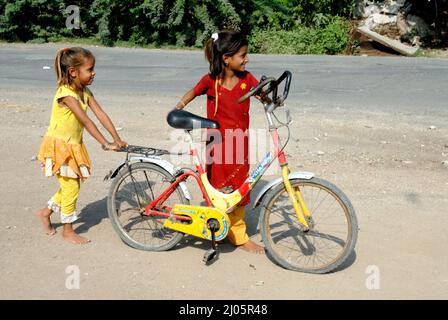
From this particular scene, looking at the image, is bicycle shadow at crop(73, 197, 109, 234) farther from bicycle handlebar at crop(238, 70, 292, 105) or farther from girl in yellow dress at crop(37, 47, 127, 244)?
bicycle handlebar at crop(238, 70, 292, 105)

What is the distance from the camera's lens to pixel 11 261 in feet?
13.7

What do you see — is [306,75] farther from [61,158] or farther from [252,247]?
[61,158]

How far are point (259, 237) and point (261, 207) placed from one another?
0.67 meters

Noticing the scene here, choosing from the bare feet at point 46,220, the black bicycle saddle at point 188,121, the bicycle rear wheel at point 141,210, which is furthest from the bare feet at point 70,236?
the black bicycle saddle at point 188,121

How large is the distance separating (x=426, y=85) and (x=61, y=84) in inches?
336

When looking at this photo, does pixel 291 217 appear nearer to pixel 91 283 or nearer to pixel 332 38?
pixel 91 283

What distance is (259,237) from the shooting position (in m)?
4.71

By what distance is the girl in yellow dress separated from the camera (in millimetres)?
4262

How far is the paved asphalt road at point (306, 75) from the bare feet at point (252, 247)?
5.26 m

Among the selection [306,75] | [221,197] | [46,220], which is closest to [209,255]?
[221,197]

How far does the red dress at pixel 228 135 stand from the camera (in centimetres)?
423
